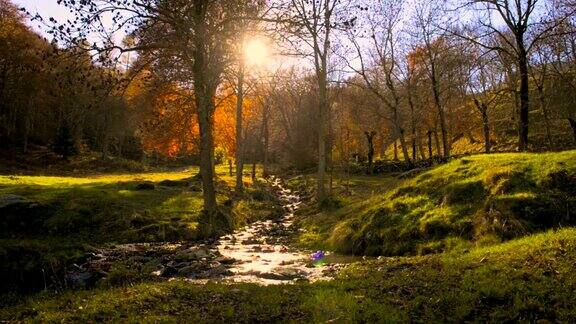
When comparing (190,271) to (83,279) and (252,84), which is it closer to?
(83,279)

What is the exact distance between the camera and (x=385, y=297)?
9266 millimetres

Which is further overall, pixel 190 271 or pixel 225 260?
pixel 225 260

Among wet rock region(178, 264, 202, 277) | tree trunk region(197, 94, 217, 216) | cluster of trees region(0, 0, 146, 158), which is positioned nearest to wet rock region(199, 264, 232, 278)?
wet rock region(178, 264, 202, 277)

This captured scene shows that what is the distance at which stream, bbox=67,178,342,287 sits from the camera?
1268 centimetres

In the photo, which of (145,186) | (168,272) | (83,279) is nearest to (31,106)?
(145,186)

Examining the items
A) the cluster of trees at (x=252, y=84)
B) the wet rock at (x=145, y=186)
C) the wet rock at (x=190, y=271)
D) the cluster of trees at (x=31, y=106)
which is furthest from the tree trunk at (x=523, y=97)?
the cluster of trees at (x=31, y=106)

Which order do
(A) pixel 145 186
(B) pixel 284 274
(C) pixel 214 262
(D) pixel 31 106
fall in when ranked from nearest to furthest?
(B) pixel 284 274 → (C) pixel 214 262 → (A) pixel 145 186 → (D) pixel 31 106

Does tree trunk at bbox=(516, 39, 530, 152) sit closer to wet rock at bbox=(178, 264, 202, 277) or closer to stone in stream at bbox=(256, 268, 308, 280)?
stone in stream at bbox=(256, 268, 308, 280)

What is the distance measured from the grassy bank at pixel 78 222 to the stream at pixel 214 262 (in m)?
1.10

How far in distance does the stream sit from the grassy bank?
1.10m

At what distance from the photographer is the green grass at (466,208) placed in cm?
1267

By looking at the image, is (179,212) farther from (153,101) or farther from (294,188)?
(294,188)

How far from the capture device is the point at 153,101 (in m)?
26.2

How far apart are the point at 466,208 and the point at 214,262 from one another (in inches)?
312
